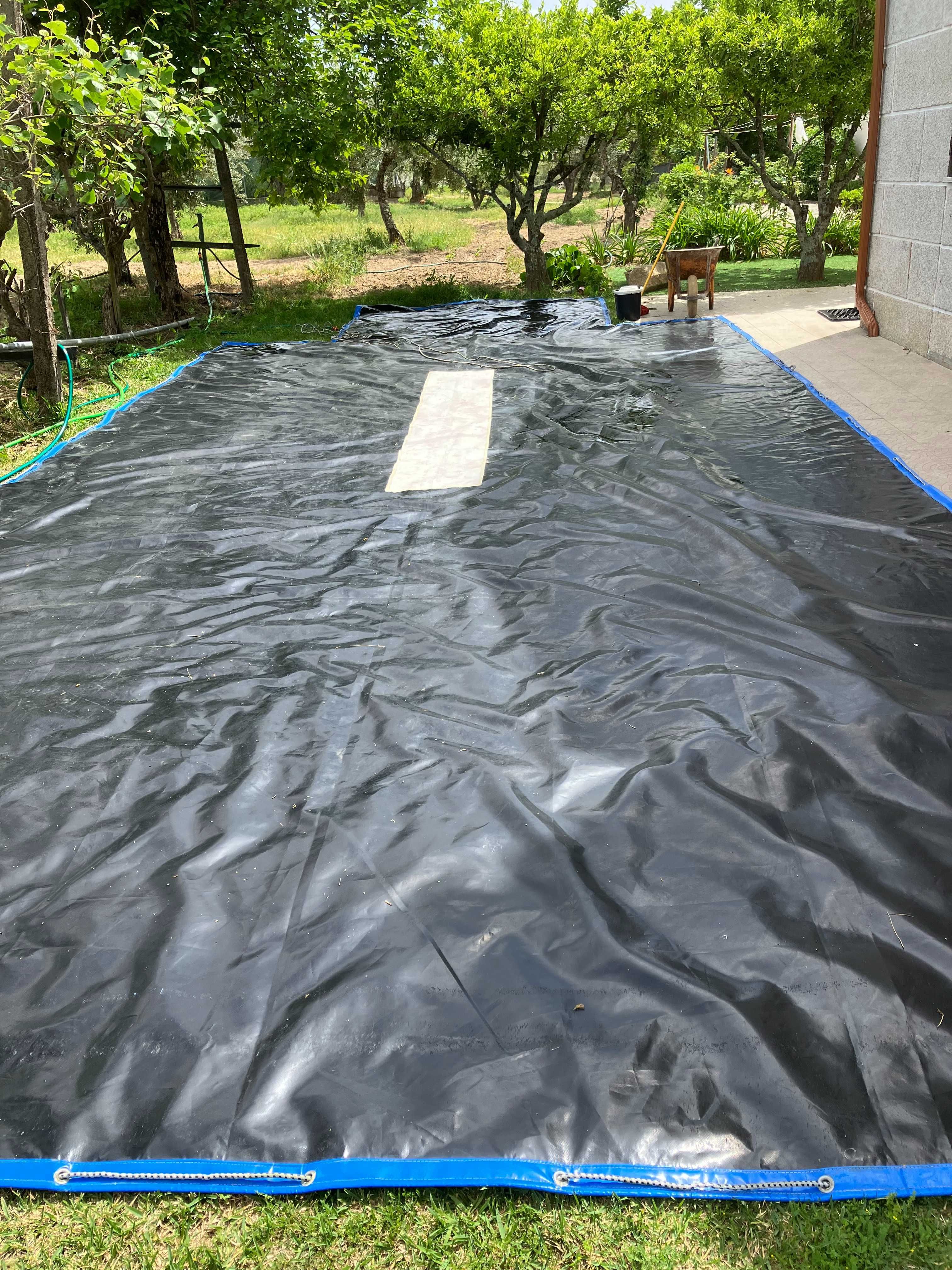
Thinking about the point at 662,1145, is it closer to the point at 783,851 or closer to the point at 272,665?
the point at 783,851

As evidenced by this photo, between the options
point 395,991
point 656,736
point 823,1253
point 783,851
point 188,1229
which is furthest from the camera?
point 656,736

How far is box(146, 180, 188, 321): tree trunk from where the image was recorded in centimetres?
898

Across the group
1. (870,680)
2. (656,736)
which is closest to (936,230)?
(870,680)

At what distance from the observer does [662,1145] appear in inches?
56.2

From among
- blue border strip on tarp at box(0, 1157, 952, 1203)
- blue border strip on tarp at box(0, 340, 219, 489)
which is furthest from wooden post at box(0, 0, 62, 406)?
blue border strip on tarp at box(0, 1157, 952, 1203)

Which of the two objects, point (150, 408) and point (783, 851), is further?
point (150, 408)

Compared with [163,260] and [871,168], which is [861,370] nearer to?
[871,168]

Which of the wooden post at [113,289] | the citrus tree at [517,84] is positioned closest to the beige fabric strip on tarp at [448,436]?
the wooden post at [113,289]

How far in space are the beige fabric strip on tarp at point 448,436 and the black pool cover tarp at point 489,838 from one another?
22 cm

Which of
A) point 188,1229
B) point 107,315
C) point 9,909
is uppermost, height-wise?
point 107,315

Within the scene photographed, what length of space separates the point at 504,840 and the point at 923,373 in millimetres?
4839

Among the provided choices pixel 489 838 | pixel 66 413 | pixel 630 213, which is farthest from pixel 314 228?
pixel 489 838

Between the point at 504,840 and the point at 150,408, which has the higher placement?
the point at 150,408

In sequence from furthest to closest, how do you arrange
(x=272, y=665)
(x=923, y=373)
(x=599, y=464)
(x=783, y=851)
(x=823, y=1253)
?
(x=923, y=373)
(x=599, y=464)
(x=272, y=665)
(x=783, y=851)
(x=823, y=1253)
